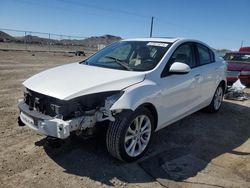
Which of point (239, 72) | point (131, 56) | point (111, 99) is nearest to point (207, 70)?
point (131, 56)

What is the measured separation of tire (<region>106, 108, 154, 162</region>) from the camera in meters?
3.54

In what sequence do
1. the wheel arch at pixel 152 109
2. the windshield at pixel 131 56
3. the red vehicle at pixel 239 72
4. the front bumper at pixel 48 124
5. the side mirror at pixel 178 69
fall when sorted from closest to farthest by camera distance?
1. the front bumper at pixel 48 124
2. the wheel arch at pixel 152 109
3. the side mirror at pixel 178 69
4. the windshield at pixel 131 56
5. the red vehicle at pixel 239 72

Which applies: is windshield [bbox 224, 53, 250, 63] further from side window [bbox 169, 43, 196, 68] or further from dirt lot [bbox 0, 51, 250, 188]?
side window [bbox 169, 43, 196, 68]

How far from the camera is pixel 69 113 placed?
340 cm

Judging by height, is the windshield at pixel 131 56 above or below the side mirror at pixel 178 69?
above

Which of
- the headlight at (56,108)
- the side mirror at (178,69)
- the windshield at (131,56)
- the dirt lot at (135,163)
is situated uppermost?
the windshield at (131,56)

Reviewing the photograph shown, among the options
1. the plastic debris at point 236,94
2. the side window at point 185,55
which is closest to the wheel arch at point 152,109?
the side window at point 185,55

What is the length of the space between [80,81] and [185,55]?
2175 millimetres

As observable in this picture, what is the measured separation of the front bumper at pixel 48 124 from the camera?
127 inches

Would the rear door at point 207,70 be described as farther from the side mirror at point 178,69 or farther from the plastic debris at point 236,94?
the plastic debris at point 236,94

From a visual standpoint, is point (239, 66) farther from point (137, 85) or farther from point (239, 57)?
point (137, 85)

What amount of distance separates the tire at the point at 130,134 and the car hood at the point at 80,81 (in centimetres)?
41

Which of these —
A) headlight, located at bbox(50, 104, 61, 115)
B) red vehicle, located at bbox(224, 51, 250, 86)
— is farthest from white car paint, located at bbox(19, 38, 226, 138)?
red vehicle, located at bbox(224, 51, 250, 86)

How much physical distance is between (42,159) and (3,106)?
2720 mm
